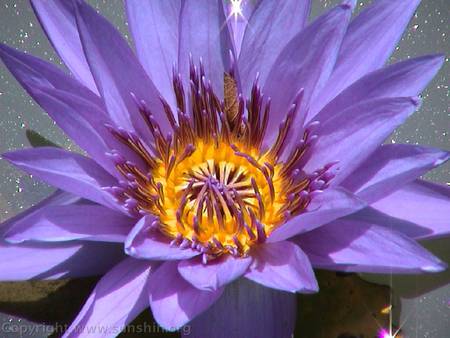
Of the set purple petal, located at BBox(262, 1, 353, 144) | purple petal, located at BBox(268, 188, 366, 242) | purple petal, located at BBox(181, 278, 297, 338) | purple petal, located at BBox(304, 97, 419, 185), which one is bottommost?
purple petal, located at BBox(181, 278, 297, 338)

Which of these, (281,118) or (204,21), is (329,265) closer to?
(281,118)

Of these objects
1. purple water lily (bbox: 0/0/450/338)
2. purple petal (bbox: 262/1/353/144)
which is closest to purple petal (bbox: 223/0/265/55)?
purple water lily (bbox: 0/0/450/338)

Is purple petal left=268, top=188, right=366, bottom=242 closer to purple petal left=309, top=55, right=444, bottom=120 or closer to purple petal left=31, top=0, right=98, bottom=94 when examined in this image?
purple petal left=309, top=55, right=444, bottom=120

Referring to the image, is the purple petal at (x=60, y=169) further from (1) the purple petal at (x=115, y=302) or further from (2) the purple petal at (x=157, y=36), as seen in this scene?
(2) the purple petal at (x=157, y=36)

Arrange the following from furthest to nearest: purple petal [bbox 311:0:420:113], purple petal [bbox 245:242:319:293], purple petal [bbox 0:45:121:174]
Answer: purple petal [bbox 311:0:420:113] → purple petal [bbox 0:45:121:174] → purple petal [bbox 245:242:319:293]

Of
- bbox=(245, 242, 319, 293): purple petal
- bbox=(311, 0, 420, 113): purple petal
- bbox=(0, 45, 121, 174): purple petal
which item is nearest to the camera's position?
bbox=(245, 242, 319, 293): purple petal

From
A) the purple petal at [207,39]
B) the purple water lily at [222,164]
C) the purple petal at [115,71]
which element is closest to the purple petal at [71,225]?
the purple water lily at [222,164]
